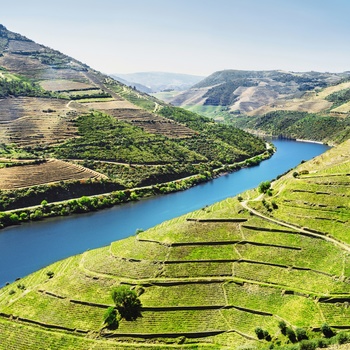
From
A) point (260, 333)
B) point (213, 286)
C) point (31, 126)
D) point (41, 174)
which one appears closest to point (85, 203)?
point (41, 174)

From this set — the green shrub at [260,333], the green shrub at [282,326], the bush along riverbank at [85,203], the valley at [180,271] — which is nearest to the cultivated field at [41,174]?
the valley at [180,271]

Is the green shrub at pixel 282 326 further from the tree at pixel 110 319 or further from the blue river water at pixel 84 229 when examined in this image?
the blue river water at pixel 84 229

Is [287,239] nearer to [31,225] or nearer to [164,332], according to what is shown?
[164,332]

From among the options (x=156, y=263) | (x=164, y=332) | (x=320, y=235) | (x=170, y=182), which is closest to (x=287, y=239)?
(x=320, y=235)

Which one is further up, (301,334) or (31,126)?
(31,126)

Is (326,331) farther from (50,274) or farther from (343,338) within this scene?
(50,274)

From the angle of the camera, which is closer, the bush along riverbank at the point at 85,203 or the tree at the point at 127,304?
the tree at the point at 127,304
